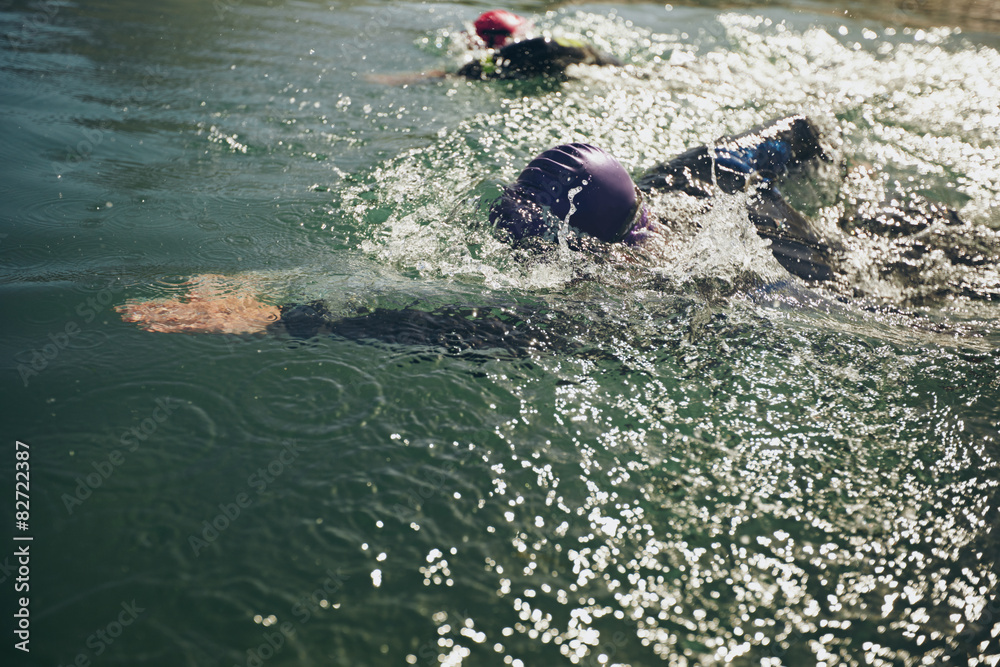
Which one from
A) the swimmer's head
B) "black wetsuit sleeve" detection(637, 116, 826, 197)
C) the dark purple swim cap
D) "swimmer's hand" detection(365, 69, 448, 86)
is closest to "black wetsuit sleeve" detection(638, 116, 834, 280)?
"black wetsuit sleeve" detection(637, 116, 826, 197)

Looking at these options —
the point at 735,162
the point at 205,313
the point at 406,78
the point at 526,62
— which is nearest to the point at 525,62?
the point at 526,62

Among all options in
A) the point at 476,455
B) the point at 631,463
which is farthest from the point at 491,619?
the point at 631,463

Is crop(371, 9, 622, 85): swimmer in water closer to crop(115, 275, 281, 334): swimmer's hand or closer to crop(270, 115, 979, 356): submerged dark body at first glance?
crop(270, 115, 979, 356): submerged dark body

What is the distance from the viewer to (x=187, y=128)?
6.79 metres

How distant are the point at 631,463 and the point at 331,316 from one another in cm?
201

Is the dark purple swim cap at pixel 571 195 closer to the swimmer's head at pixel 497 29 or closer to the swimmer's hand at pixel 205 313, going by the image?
the swimmer's hand at pixel 205 313

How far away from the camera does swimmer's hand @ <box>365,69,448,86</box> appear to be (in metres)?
8.26

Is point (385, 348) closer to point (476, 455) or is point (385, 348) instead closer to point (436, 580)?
point (476, 455)

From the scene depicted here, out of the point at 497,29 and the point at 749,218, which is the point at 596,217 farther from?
the point at 497,29

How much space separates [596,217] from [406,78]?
517 centimetres

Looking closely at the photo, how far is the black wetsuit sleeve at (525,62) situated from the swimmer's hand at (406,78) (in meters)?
0.34

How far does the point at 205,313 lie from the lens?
3.95 meters

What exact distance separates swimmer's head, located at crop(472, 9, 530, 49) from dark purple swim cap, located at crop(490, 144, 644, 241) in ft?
19.7

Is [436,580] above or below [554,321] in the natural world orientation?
below
